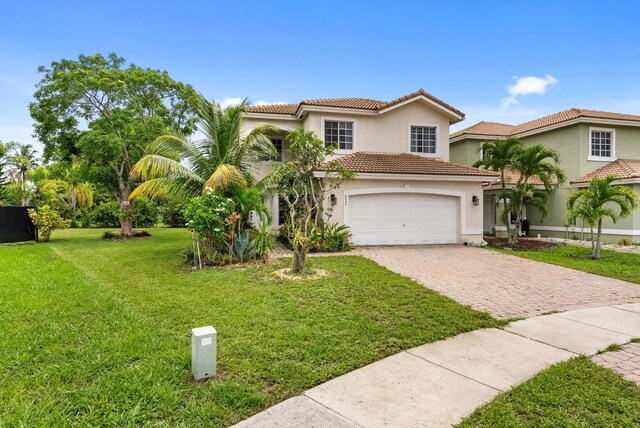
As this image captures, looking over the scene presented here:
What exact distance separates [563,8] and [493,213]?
11.4 meters

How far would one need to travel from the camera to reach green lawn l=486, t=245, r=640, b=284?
998 centimetres

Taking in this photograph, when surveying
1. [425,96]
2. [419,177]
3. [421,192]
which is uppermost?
[425,96]

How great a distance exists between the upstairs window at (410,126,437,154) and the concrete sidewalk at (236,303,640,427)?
13.1 meters

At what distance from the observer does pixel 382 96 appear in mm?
20531

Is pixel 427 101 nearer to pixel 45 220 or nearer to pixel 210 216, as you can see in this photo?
pixel 210 216

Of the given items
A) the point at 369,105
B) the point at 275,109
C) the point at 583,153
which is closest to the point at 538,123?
the point at 583,153

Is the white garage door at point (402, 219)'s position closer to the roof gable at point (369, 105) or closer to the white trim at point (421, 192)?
the white trim at point (421, 192)

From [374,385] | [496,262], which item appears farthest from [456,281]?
[374,385]

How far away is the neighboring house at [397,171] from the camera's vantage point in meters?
14.8

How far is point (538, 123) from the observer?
70.7 ft

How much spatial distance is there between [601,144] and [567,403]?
70.1ft

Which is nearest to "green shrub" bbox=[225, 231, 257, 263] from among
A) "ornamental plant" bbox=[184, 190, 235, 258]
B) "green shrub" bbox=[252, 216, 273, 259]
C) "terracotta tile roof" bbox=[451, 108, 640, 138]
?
"green shrub" bbox=[252, 216, 273, 259]

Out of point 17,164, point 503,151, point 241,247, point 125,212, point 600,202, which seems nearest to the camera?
point 241,247

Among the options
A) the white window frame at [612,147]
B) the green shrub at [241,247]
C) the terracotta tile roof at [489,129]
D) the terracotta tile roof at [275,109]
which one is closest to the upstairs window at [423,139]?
the terracotta tile roof at [489,129]
